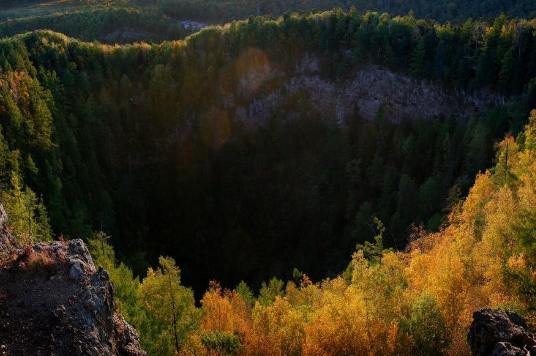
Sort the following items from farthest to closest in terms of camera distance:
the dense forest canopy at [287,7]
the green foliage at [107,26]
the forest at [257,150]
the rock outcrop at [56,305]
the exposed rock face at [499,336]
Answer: the dense forest canopy at [287,7], the green foliage at [107,26], the forest at [257,150], the exposed rock face at [499,336], the rock outcrop at [56,305]

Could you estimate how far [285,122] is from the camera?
10369 cm

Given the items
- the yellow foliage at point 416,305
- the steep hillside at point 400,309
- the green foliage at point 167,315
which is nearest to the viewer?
the steep hillside at point 400,309

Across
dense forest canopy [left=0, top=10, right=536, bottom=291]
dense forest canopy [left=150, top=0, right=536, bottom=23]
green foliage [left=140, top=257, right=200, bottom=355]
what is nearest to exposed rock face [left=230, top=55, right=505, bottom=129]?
dense forest canopy [left=0, top=10, right=536, bottom=291]

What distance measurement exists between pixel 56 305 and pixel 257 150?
8009 centimetres

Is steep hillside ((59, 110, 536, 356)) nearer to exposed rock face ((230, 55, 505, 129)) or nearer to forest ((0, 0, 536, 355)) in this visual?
forest ((0, 0, 536, 355))

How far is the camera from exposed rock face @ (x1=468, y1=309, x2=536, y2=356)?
24.6 metres

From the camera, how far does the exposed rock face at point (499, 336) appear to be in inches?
970

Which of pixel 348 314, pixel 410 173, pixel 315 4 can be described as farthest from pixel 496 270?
pixel 315 4

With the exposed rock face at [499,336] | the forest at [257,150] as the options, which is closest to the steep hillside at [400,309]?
the exposed rock face at [499,336]

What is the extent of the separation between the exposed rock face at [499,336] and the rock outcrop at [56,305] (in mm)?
21068

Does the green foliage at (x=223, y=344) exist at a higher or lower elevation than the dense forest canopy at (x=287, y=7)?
lower

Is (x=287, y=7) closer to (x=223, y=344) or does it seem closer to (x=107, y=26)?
(x=107, y=26)

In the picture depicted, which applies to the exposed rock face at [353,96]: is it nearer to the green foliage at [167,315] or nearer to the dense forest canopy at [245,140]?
the dense forest canopy at [245,140]

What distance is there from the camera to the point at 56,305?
2447 centimetres
